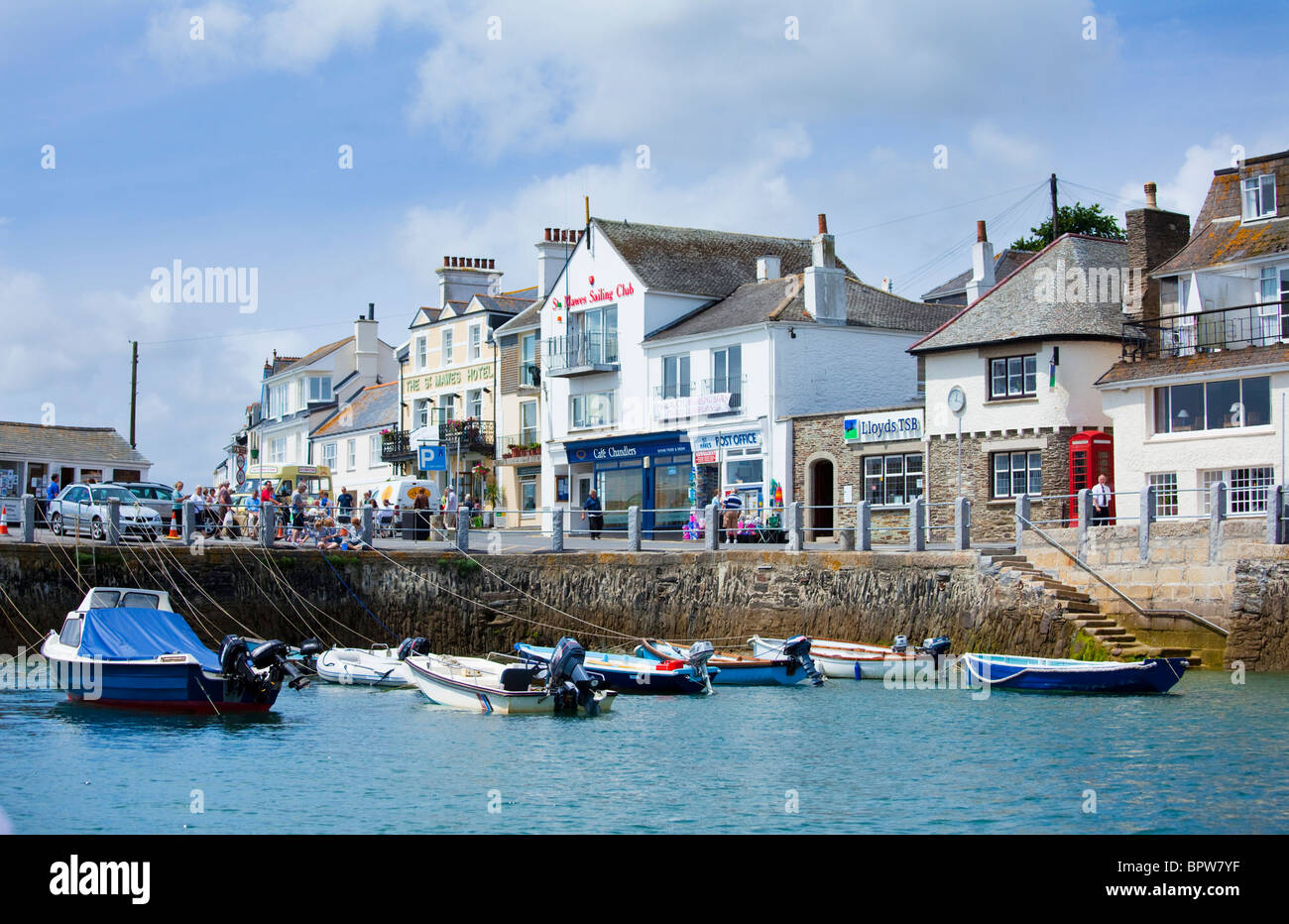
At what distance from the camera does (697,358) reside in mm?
49062

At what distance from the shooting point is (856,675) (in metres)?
31.1

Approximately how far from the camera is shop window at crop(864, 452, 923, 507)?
41.5 m

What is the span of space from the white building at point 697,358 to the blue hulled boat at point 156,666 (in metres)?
21.8

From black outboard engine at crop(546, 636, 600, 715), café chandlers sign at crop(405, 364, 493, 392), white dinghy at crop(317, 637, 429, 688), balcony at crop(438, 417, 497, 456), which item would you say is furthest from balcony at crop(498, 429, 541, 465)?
black outboard engine at crop(546, 636, 600, 715)

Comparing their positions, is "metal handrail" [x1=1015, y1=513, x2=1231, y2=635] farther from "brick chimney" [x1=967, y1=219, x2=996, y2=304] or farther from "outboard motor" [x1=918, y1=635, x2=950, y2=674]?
"brick chimney" [x1=967, y1=219, x2=996, y2=304]

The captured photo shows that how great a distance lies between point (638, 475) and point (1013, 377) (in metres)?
Result: 16.0

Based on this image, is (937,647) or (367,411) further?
(367,411)

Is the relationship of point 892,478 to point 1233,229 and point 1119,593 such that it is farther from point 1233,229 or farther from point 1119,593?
point 1119,593

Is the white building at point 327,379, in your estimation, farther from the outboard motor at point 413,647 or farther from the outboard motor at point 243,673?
the outboard motor at point 243,673

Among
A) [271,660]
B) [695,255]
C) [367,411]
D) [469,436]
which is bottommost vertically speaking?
[271,660]

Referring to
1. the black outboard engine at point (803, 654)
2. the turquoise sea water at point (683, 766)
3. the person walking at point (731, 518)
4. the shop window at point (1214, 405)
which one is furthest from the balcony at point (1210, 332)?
the black outboard engine at point (803, 654)

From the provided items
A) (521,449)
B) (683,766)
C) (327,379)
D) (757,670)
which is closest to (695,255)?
(521,449)
